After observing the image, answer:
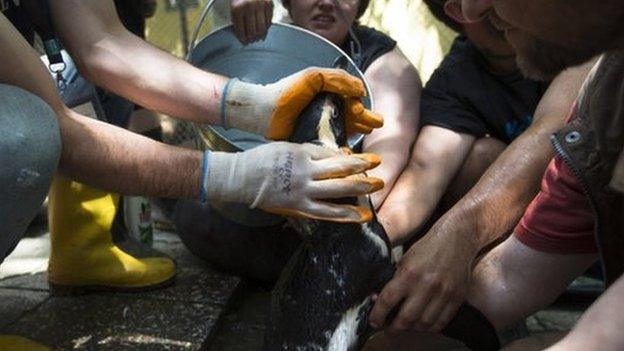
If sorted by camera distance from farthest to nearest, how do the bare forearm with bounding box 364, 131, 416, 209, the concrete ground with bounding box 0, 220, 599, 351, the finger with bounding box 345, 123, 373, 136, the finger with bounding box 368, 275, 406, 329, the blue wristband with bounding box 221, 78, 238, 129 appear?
the bare forearm with bounding box 364, 131, 416, 209
the concrete ground with bounding box 0, 220, 599, 351
the blue wristband with bounding box 221, 78, 238, 129
the finger with bounding box 345, 123, 373, 136
the finger with bounding box 368, 275, 406, 329

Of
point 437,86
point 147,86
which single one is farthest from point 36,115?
point 437,86

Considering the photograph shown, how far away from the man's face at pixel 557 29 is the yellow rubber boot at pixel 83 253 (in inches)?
59.2

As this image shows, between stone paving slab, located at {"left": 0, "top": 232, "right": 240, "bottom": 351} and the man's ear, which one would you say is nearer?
stone paving slab, located at {"left": 0, "top": 232, "right": 240, "bottom": 351}

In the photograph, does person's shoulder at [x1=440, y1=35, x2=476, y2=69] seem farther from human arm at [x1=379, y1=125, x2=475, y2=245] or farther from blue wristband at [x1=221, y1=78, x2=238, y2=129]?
blue wristband at [x1=221, y1=78, x2=238, y2=129]

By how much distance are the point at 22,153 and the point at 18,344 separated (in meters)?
0.66

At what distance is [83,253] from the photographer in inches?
103

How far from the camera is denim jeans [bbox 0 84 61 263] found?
1.70 meters

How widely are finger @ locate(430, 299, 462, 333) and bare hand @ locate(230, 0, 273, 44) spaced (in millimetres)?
1136

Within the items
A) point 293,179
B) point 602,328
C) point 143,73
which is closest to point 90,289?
point 143,73

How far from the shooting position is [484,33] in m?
2.61

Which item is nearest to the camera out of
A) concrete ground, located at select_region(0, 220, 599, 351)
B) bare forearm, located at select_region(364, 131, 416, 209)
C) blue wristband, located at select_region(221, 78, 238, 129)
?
blue wristband, located at select_region(221, 78, 238, 129)

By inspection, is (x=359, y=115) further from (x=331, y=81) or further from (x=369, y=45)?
(x=369, y=45)

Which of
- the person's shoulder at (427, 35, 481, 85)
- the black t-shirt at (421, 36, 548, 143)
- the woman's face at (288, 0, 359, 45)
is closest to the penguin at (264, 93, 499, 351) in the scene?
the black t-shirt at (421, 36, 548, 143)

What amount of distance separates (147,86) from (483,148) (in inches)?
42.0
